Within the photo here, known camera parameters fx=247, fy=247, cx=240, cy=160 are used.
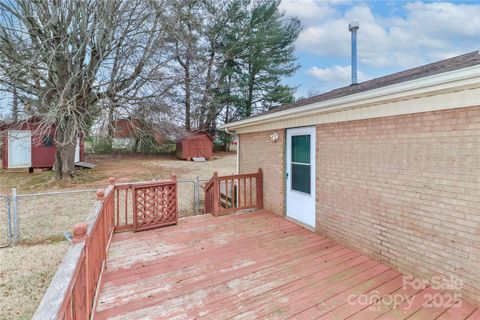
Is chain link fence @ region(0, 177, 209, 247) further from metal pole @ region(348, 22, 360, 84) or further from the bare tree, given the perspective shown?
metal pole @ region(348, 22, 360, 84)

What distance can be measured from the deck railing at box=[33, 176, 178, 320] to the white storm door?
2416 mm

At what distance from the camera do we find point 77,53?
8820 mm

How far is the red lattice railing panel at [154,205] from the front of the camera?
4680 millimetres

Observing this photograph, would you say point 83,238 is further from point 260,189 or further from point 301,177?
point 260,189

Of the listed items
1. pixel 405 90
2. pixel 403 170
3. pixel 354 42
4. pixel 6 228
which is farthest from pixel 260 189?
pixel 6 228

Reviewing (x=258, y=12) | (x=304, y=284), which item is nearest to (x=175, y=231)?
(x=304, y=284)

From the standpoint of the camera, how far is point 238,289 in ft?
9.15

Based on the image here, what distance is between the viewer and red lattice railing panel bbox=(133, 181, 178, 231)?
4.68 meters

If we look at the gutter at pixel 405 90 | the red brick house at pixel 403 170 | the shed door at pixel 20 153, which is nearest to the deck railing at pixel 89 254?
the red brick house at pixel 403 170

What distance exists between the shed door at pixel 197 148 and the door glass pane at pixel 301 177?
648 inches

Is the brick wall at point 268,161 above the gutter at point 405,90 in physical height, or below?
below

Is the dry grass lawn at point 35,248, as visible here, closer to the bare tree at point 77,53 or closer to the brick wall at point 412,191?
the bare tree at point 77,53

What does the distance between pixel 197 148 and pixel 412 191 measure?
745 inches

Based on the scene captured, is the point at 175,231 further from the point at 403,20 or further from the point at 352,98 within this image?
the point at 403,20
